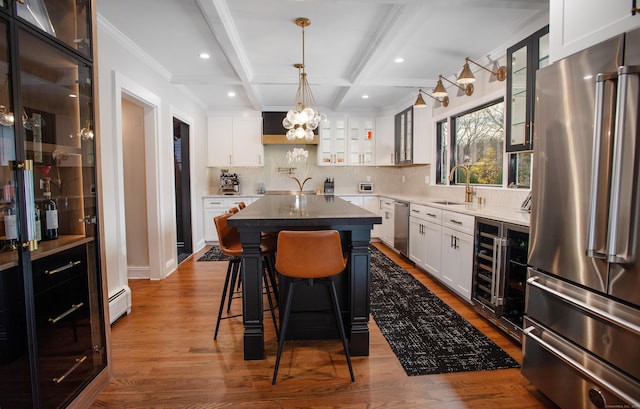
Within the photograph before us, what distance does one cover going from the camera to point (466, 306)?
3.03m

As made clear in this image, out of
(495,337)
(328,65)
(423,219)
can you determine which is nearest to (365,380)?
(495,337)

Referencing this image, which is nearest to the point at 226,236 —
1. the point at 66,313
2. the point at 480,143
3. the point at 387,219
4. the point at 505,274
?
the point at 66,313

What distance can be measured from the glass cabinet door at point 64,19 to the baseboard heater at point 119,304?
6.35ft

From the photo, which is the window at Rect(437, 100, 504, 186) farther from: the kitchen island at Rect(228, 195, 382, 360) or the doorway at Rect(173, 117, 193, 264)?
the doorway at Rect(173, 117, 193, 264)

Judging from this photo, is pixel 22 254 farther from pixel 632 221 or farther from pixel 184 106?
pixel 184 106

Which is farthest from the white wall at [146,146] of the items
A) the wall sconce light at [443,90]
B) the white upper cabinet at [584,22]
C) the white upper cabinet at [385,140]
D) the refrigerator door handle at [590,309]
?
the white upper cabinet at [385,140]

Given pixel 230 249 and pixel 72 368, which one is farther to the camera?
pixel 230 249

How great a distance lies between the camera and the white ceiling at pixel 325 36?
250cm

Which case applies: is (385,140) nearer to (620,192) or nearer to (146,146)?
(146,146)

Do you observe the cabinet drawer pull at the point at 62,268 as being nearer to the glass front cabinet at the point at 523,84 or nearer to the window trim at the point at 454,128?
the glass front cabinet at the point at 523,84

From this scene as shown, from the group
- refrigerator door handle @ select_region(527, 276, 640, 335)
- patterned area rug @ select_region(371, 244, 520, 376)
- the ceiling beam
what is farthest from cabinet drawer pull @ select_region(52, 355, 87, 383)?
refrigerator door handle @ select_region(527, 276, 640, 335)

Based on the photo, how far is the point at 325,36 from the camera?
306cm

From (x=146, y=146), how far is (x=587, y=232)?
396cm

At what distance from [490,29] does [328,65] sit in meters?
1.72
